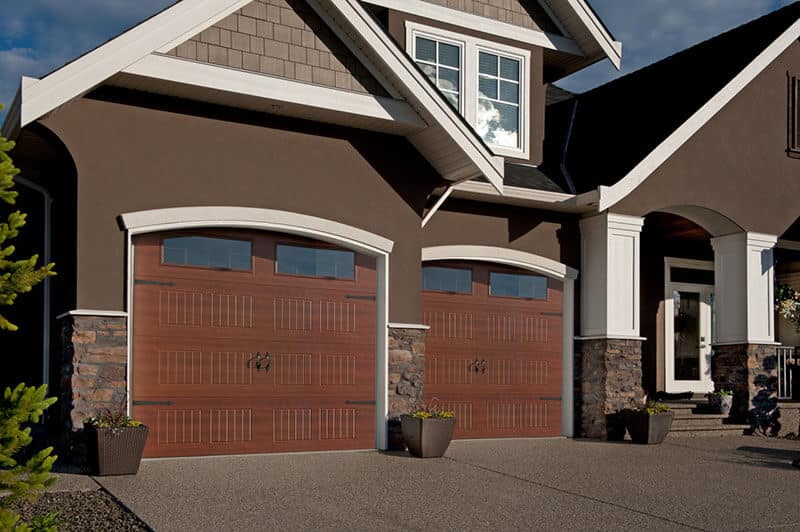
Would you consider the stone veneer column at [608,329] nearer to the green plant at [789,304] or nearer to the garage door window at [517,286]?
the garage door window at [517,286]

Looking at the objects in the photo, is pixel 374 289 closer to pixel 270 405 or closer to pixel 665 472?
pixel 270 405

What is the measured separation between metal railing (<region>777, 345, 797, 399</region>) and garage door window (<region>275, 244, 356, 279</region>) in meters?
8.60

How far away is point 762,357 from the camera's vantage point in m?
13.6

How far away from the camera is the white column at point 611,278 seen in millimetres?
12516

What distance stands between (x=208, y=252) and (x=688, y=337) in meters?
10.1

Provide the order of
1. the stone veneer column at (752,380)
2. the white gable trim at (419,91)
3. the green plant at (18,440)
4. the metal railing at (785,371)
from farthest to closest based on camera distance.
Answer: the metal railing at (785,371), the stone veneer column at (752,380), the white gable trim at (419,91), the green plant at (18,440)

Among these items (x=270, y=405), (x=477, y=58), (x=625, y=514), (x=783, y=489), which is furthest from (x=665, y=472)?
(x=477, y=58)

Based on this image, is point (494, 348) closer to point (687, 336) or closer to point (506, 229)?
point (506, 229)

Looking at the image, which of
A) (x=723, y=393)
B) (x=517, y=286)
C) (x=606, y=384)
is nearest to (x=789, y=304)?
(x=723, y=393)

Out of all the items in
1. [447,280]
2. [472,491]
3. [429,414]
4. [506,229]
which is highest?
[506,229]

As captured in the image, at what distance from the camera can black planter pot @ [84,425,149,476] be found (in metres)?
8.26

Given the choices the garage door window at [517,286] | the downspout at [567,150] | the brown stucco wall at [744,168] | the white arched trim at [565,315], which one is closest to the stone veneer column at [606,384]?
the white arched trim at [565,315]

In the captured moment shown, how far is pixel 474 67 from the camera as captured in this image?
1284 centimetres

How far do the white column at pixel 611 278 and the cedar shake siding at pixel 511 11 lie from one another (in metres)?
3.12
